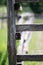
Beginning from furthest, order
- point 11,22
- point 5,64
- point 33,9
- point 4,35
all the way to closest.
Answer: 1. point 33,9
2. point 4,35
3. point 5,64
4. point 11,22

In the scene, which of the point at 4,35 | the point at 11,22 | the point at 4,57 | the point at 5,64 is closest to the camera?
the point at 11,22

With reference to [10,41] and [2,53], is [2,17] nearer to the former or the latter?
[2,53]

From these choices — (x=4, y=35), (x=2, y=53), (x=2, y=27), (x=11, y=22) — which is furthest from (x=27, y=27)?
(x=2, y=27)

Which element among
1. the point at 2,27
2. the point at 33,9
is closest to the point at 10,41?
the point at 2,27

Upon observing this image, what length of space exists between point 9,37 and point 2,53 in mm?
1906

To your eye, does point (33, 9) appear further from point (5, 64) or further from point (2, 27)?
point (5, 64)

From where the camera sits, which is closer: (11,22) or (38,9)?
(11,22)

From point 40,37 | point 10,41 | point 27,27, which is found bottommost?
point 40,37

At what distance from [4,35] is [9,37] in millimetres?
3247

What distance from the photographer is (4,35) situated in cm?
522

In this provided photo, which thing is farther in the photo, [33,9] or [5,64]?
[33,9]

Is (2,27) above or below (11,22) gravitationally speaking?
below

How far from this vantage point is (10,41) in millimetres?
1993

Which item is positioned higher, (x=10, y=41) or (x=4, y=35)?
(x=10, y=41)
